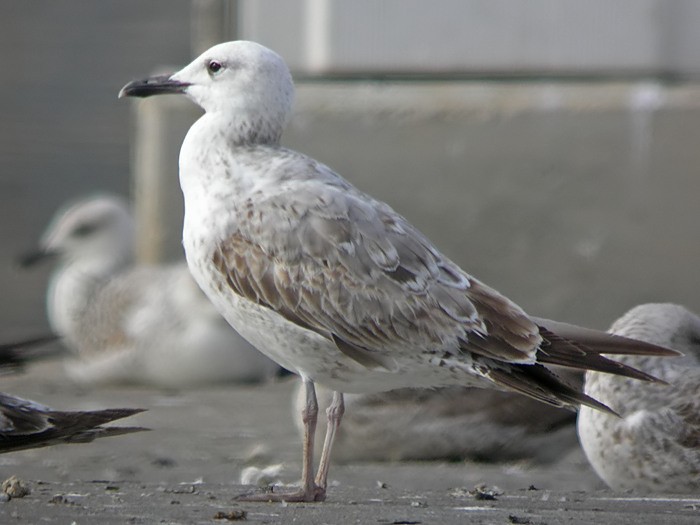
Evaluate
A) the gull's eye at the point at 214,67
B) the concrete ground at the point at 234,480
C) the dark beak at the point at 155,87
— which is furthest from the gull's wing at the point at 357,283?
the dark beak at the point at 155,87

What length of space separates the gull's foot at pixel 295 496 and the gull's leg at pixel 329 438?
0.04 metres

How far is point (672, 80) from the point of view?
380 inches

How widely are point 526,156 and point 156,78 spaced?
14.0 feet

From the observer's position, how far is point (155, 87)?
221 inches

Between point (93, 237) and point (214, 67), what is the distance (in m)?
6.03

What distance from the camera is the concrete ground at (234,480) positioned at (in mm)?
4699

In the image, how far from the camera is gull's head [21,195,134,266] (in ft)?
37.2

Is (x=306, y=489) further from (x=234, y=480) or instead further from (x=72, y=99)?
(x=72, y=99)

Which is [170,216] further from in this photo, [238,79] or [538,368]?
[538,368]

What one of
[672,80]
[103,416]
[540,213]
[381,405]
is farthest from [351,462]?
[672,80]

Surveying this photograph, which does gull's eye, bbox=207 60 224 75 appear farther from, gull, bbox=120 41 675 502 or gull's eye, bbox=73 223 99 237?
gull's eye, bbox=73 223 99 237

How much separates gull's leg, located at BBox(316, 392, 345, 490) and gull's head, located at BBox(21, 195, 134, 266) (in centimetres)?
622

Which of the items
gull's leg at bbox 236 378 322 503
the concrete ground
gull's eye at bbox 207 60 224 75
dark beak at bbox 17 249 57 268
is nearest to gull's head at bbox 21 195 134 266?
dark beak at bbox 17 249 57 268

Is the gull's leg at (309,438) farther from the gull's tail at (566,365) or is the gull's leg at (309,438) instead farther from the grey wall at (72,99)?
the grey wall at (72,99)
